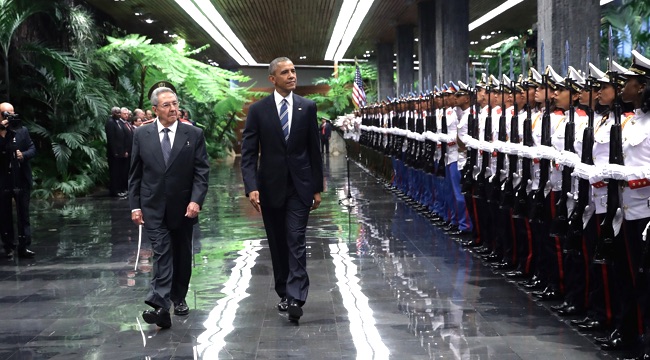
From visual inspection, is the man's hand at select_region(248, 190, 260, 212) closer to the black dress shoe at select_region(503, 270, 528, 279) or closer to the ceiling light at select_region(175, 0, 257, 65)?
the black dress shoe at select_region(503, 270, 528, 279)

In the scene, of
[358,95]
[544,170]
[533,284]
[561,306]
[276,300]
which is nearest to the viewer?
[561,306]

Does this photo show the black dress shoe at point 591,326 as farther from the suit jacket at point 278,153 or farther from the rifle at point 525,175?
the suit jacket at point 278,153

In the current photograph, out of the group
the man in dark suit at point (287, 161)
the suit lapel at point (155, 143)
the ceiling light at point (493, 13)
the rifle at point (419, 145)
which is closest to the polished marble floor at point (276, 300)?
the man in dark suit at point (287, 161)

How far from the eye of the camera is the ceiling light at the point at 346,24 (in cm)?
2416

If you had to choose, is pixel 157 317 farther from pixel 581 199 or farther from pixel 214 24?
pixel 214 24

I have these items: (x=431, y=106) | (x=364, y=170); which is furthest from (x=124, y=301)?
(x=364, y=170)

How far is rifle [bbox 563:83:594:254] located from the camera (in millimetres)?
5859

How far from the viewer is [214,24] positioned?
2784cm

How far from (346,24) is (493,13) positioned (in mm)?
4571

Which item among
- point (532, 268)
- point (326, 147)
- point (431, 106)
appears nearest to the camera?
point (532, 268)

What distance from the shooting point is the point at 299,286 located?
21.2 feet

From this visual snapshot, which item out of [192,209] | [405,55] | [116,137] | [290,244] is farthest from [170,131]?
[405,55]

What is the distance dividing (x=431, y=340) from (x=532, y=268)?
7.62ft

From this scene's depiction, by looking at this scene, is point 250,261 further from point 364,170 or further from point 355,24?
point 355,24
